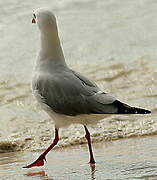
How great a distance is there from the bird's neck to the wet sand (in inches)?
37.8

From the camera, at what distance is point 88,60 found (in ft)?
37.0

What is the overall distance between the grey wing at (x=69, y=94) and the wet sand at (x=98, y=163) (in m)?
0.51

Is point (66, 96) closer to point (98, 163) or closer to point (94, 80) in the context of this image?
point (98, 163)

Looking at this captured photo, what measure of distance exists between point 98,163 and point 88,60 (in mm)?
5930

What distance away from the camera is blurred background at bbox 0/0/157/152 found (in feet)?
23.5

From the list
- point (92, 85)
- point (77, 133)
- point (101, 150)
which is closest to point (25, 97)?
point (77, 133)

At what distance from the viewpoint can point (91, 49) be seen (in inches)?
473

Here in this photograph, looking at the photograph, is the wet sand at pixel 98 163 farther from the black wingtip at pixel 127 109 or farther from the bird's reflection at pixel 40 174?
the black wingtip at pixel 127 109

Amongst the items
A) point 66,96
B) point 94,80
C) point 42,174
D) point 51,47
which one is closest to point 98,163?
point 42,174

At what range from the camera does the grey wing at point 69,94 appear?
532 centimetres

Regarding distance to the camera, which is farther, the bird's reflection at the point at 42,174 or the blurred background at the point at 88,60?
the blurred background at the point at 88,60

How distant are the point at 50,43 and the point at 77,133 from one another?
165cm

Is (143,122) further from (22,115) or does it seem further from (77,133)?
(22,115)

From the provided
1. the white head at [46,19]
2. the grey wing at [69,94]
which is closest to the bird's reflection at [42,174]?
the grey wing at [69,94]
